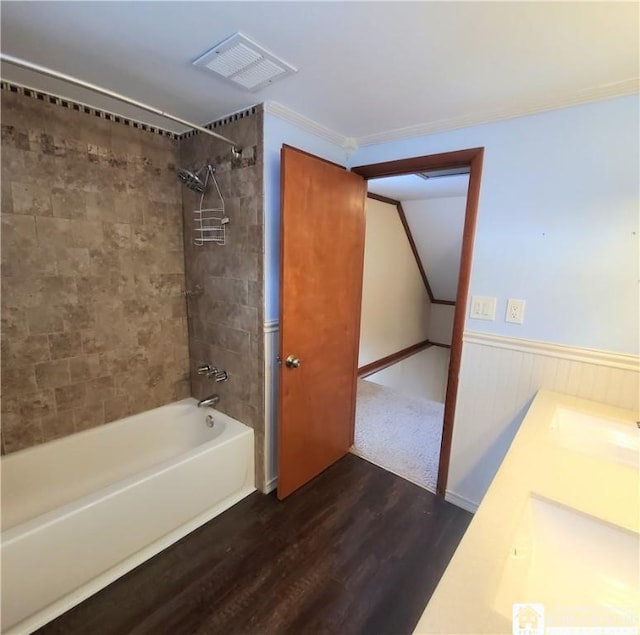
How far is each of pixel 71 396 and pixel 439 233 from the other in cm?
394

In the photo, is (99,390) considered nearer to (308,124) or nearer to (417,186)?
(308,124)

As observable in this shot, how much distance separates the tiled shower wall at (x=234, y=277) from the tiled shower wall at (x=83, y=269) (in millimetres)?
170

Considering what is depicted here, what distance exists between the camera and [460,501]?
2041mm

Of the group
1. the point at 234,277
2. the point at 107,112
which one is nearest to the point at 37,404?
the point at 234,277

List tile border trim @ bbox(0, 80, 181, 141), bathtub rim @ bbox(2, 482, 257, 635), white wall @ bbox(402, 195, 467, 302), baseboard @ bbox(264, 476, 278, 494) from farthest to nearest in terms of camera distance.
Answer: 1. white wall @ bbox(402, 195, 467, 302)
2. baseboard @ bbox(264, 476, 278, 494)
3. tile border trim @ bbox(0, 80, 181, 141)
4. bathtub rim @ bbox(2, 482, 257, 635)

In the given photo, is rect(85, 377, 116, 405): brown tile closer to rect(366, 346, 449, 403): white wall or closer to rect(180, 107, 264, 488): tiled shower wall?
rect(180, 107, 264, 488): tiled shower wall

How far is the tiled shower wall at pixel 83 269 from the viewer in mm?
1647

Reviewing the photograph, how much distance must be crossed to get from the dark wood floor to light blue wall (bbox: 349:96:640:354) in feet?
4.03

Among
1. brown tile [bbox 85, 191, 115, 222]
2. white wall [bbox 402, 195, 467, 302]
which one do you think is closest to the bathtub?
brown tile [bbox 85, 191, 115, 222]

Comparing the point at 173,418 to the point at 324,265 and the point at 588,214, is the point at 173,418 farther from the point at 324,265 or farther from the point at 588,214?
the point at 588,214

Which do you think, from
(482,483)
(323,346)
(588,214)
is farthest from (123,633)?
(588,214)

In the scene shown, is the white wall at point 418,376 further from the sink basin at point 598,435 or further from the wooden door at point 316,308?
the sink basin at point 598,435

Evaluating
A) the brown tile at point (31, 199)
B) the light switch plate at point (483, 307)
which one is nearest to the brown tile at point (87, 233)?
the brown tile at point (31, 199)

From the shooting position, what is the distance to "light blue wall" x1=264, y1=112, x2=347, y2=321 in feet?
5.82
